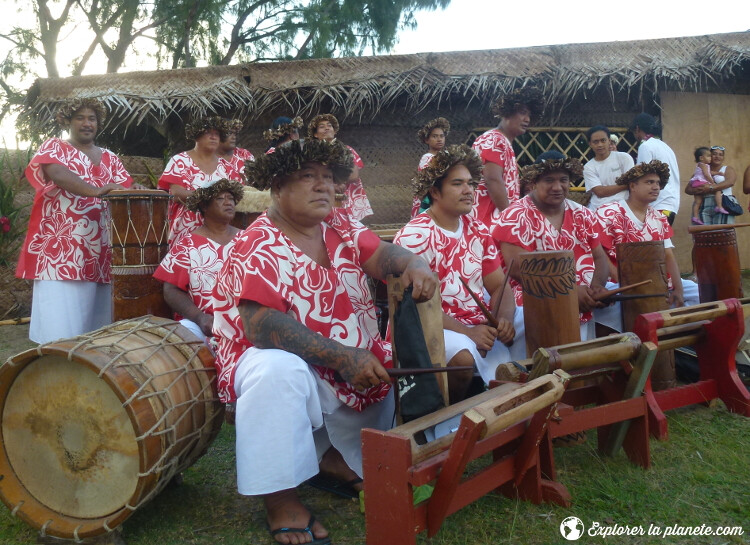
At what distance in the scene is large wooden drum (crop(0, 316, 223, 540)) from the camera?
2.25 m

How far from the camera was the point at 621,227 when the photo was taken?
448 centimetres

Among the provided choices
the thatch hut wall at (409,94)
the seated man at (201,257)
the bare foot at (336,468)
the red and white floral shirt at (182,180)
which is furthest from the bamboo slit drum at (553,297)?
the thatch hut wall at (409,94)

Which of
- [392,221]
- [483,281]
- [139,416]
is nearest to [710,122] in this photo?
[392,221]

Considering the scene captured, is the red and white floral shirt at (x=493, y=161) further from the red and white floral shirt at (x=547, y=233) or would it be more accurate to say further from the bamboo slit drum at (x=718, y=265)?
the bamboo slit drum at (x=718, y=265)

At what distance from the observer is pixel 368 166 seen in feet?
26.2

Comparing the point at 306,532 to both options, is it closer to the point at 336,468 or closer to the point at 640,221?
the point at 336,468

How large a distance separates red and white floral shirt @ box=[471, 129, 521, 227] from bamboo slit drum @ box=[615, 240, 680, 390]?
1.14 m

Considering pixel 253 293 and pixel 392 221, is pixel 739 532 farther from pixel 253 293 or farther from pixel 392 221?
pixel 392 221

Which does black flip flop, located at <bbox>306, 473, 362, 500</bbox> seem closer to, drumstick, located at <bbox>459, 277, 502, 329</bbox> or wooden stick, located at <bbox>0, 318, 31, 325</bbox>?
drumstick, located at <bbox>459, 277, 502, 329</bbox>

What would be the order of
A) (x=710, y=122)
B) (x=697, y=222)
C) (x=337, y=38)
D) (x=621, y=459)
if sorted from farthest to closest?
(x=337, y=38), (x=710, y=122), (x=697, y=222), (x=621, y=459)

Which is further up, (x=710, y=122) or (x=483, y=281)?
(x=710, y=122)

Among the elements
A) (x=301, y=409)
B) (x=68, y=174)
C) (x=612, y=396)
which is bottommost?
(x=612, y=396)

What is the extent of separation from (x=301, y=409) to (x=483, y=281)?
1.60m

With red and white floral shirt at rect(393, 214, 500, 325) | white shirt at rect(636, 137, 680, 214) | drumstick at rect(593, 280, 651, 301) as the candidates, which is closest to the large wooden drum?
red and white floral shirt at rect(393, 214, 500, 325)
